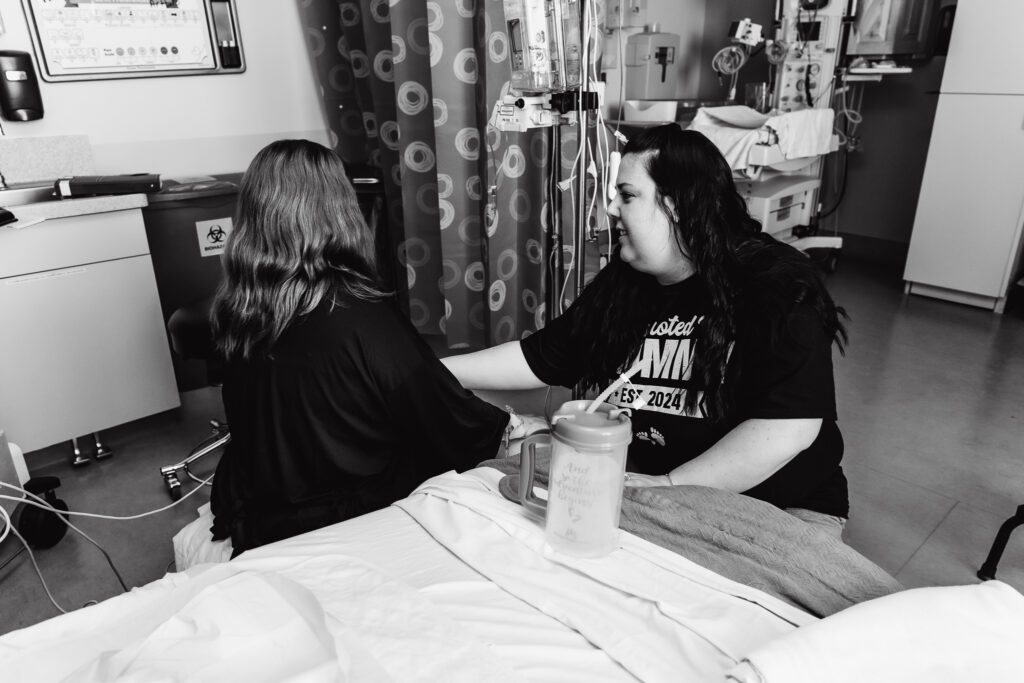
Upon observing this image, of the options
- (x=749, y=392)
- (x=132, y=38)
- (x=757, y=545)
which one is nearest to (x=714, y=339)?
(x=749, y=392)

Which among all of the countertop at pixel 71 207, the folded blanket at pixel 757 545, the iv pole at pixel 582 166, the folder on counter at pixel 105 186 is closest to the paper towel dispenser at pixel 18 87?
the folder on counter at pixel 105 186

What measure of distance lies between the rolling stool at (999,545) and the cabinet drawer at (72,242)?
2.59 meters

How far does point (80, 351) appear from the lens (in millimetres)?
2225

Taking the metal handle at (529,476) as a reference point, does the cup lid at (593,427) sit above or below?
above

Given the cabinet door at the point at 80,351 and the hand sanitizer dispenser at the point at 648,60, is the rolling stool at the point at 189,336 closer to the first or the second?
the cabinet door at the point at 80,351

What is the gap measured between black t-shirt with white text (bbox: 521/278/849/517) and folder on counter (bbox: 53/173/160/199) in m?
1.67

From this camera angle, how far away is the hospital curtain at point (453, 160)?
222 cm

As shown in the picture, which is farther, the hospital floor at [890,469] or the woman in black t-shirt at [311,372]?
the hospital floor at [890,469]

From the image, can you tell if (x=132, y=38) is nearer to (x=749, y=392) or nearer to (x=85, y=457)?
(x=85, y=457)

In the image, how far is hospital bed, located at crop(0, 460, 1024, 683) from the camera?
68cm

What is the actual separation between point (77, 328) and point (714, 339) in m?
2.00

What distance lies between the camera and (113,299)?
7.40 feet

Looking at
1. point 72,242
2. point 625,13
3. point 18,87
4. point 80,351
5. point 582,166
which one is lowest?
point 80,351

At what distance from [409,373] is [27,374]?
155 centimetres
